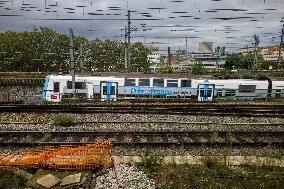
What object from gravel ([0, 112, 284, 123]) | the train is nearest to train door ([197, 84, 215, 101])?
the train

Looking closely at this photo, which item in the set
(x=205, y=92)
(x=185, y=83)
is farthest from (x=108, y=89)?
(x=205, y=92)

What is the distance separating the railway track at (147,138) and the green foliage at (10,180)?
329cm

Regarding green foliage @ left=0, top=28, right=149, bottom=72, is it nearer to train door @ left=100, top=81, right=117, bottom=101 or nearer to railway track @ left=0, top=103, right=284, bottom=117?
train door @ left=100, top=81, right=117, bottom=101

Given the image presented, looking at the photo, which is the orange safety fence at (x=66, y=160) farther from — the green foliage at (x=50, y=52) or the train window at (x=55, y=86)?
the green foliage at (x=50, y=52)

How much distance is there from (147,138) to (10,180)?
624 centimetres

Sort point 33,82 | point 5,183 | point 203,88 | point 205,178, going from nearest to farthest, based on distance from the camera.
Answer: point 5,183, point 205,178, point 203,88, point 33,82

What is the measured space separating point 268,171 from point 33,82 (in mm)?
43176

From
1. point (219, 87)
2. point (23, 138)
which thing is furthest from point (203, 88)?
point (23, 138)

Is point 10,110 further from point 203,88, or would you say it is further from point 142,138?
point 203,88

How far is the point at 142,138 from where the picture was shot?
13352 mm

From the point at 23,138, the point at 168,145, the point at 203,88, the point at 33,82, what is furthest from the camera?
the point at 33,82

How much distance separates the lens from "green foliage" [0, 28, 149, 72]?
6400cm

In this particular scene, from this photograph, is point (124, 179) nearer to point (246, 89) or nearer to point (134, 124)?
point (134, 124)

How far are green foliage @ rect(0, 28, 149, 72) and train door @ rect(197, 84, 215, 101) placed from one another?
3128 cm
